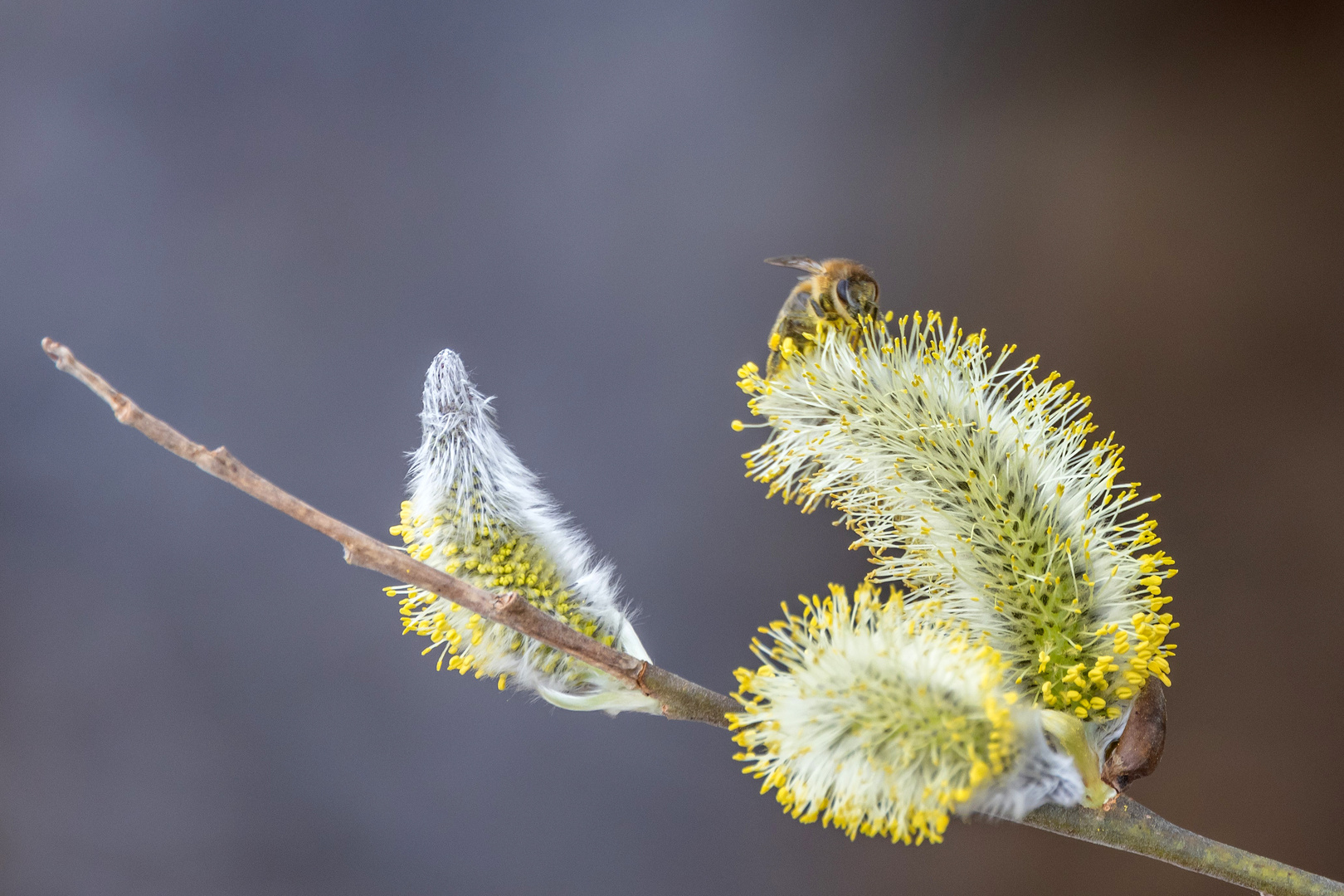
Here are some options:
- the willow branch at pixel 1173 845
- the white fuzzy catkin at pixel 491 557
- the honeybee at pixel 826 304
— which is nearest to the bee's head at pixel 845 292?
the honeybee at pixel 826 304

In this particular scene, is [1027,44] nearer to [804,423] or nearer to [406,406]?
[406,406]

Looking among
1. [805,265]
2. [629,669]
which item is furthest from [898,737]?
[805,265]

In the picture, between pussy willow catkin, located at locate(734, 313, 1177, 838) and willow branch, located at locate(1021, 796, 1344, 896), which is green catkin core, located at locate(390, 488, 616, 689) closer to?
pussy willow catkin, located at locate(734, 313, 1177, 838)

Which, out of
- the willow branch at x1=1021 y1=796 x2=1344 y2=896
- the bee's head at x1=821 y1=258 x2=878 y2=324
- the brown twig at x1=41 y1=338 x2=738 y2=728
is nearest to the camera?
the brown twig at x1=41 y1=338 x2=738 y2=728

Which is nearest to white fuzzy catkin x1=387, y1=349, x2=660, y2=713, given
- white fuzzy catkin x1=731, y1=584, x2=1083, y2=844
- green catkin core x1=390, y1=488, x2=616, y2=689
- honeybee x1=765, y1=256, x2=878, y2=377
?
green catkin core x1=390, y1=488, x2=616, y2=689

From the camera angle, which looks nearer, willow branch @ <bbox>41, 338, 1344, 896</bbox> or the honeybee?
willow branch @ <bbox>41, 338, 1344, 896</bbox>

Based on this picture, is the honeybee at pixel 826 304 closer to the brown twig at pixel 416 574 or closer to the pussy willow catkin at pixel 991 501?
the pussy willow catkin at pixel 991 501
